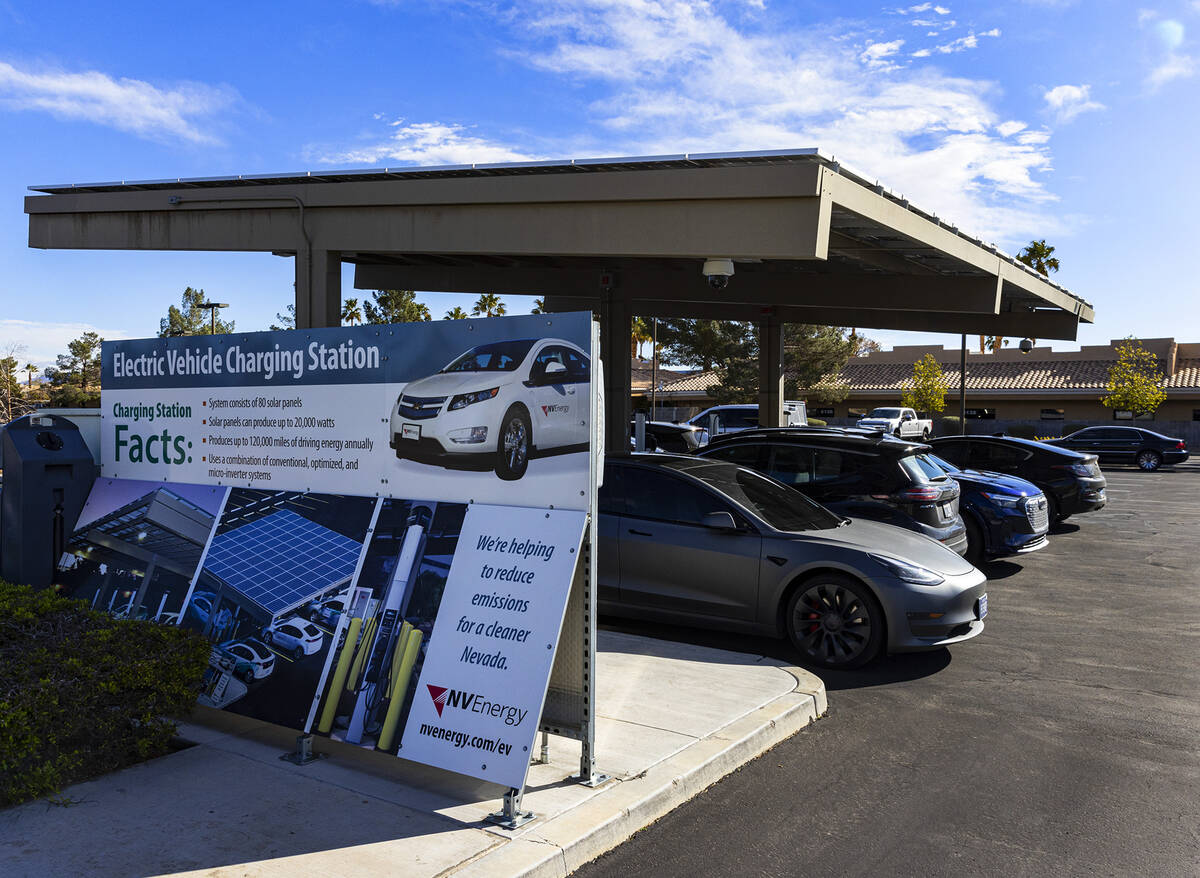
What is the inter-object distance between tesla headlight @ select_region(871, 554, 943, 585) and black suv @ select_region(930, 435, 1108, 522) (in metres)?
8.90

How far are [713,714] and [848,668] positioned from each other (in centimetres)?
185

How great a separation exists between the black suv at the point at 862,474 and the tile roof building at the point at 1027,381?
47.0 meters

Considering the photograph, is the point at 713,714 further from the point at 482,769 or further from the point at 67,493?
the point at 67,493

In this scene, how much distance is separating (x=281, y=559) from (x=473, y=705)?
5.72 feet

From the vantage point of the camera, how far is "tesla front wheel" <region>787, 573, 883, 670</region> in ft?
23.8

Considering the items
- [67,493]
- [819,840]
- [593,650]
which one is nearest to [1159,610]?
[819,840]

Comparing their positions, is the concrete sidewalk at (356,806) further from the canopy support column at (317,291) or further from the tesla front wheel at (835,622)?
the canopy support column at (317,291)

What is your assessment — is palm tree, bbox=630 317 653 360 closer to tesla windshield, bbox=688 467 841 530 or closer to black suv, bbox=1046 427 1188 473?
black suv, bbox=1046 427 1188 473

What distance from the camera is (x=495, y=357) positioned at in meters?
4.94

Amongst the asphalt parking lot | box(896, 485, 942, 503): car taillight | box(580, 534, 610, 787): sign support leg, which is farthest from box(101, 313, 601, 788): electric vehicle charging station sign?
box(896, 485, 942, 503): car taillight

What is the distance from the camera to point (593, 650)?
467 cm

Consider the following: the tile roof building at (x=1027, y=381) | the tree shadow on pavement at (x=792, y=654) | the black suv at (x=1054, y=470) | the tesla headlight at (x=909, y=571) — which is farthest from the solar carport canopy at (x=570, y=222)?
the tile roof building at (x=1027, y=381)

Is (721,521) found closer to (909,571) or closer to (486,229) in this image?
(909,571)

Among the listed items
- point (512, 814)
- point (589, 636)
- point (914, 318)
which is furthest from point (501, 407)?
point (914, 318)
